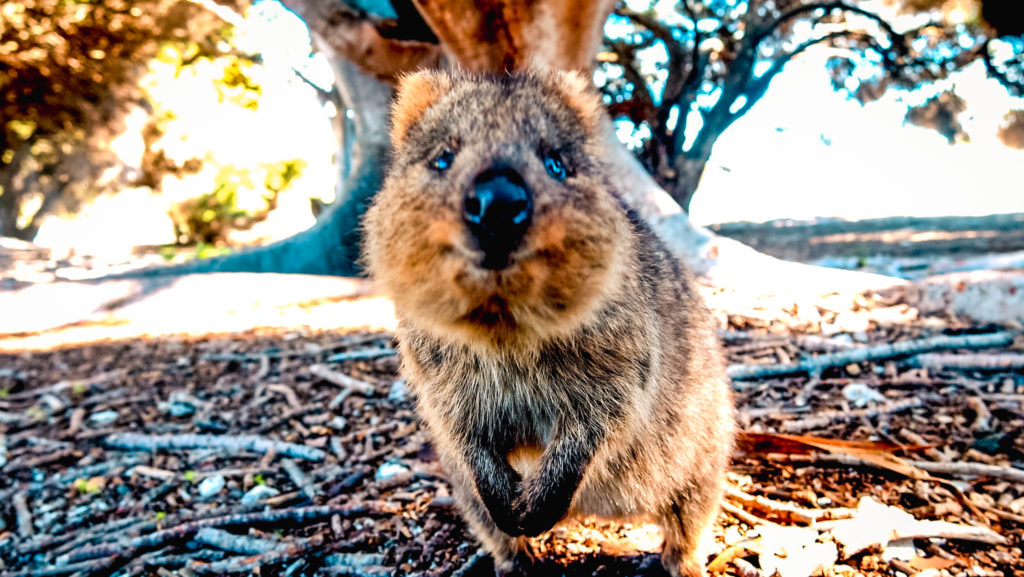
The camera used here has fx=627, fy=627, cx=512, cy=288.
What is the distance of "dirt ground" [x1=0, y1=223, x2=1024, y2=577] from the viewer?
219cm

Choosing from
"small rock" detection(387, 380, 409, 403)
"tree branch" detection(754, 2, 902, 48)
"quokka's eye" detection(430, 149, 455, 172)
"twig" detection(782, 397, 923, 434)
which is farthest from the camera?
"tree branch" detection(754, 2, 902, 48)

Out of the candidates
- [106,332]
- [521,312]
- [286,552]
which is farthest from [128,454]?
[106,332]

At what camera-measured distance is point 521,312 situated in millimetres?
1494

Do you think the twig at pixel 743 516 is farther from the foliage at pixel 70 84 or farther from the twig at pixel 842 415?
the foliage at pixel 70 84

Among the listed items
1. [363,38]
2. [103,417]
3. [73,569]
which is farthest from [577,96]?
[363,38]

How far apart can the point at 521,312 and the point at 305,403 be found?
2550 mm

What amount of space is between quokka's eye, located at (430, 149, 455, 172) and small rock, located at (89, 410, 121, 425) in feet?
9.96

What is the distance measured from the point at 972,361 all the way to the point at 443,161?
3.27m

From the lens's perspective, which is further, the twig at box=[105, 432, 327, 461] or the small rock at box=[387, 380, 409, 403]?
the small rock at box=[387, 380, 409, 403]

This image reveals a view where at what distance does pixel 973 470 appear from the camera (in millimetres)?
2422

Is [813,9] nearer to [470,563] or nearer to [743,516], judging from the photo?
[743,516]

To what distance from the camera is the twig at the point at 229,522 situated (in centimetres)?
233

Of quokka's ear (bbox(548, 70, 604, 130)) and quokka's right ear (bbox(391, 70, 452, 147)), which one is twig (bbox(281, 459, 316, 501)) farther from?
quokka's ear (bbox(548, 70, 604, 130))

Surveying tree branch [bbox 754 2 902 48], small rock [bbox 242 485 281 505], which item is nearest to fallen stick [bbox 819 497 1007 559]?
small rock [bbox 242 485 281 505]
